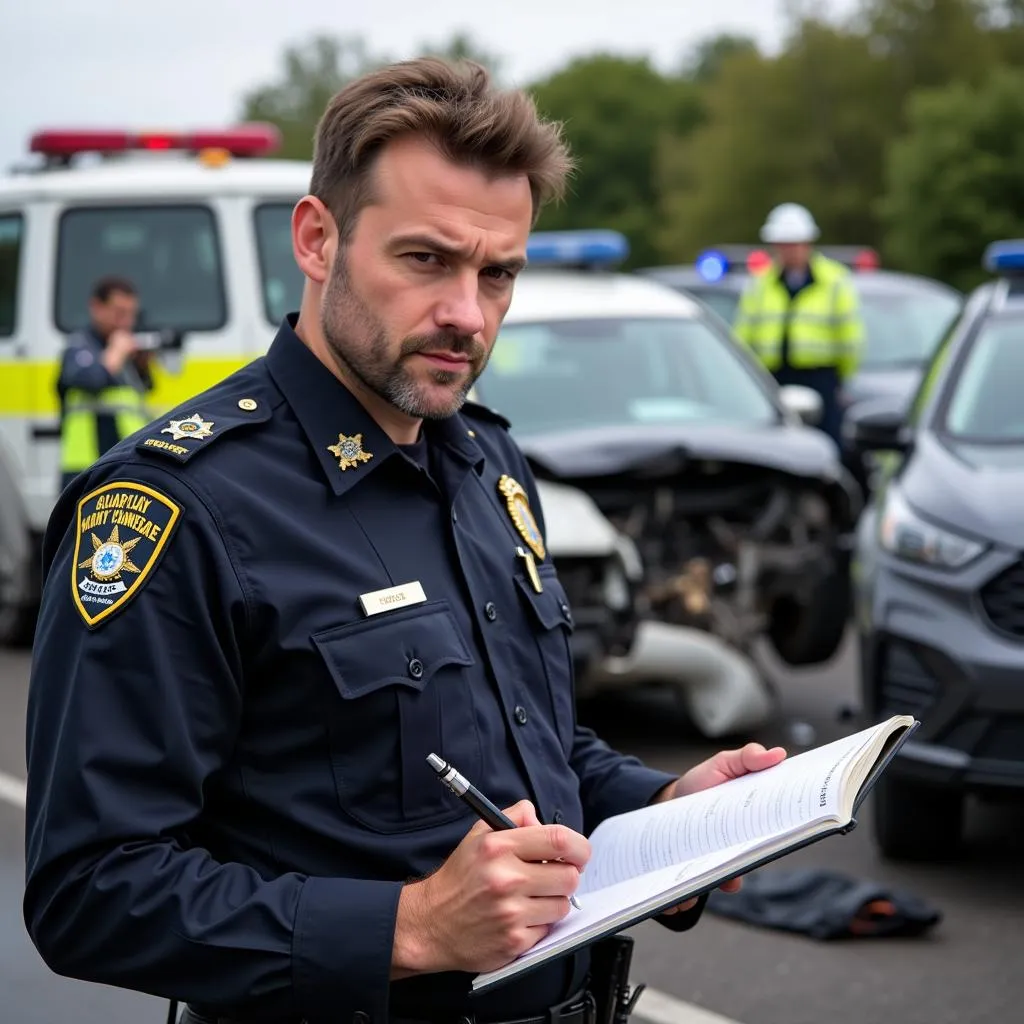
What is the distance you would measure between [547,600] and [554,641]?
50 mm

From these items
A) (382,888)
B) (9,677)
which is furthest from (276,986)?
(9,677)

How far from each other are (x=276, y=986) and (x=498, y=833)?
264 mm

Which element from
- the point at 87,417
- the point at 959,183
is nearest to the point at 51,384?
the point at 87,417

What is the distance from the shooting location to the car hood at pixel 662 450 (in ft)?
22.0

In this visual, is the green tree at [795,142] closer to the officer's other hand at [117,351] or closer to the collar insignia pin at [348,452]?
the officer's other hand at [117,351]

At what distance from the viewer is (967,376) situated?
6293 millimetres

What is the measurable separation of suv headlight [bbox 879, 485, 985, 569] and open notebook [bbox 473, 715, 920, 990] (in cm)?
312

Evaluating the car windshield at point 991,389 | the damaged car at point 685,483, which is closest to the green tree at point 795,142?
the damaged car at point 685,483

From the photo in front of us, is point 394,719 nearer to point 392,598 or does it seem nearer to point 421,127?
point 392,598

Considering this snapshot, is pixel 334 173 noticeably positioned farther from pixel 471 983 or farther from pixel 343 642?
pixel 471 983

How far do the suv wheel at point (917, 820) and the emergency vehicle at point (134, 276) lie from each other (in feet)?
15.6

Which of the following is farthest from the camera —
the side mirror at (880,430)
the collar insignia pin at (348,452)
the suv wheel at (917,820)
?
the side mirror at (880,430)

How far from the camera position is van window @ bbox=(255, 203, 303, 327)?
933 centimetres

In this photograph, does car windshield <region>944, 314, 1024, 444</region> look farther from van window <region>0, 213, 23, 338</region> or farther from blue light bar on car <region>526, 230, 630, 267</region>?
van window <region>0, 213, 23, 338</region>
